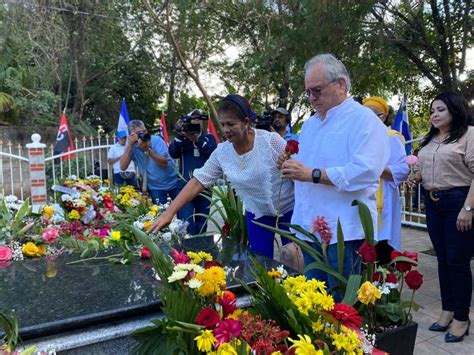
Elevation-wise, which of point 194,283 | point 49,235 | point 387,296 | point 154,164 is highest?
point 154,164

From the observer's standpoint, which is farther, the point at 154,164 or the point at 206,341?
the point at 154,164

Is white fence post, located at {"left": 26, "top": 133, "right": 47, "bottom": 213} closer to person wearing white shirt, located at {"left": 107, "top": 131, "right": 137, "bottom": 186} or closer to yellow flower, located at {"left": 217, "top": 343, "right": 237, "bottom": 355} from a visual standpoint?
person wearing white shirt, located at {"left": 107, "top": 131, "right": 137, "bottom": 186}

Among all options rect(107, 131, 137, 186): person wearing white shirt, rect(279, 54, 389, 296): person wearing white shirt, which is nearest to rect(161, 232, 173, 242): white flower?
rect(279, 54, 389, 296): person wearing white shirt

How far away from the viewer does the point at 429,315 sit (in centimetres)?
297

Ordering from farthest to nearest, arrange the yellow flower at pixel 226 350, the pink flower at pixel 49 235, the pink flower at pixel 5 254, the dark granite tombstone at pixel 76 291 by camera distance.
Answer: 1. the pink flower at pixel 49 235
2. the pink flower at pixel 5 254
3. the dark granite tombstone at pixel 76 291
4. the yellow flower at pixel 226 350

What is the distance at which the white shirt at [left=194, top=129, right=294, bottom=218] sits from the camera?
2291mm

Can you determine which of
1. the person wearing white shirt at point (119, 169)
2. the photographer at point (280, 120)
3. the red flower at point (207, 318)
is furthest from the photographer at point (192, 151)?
the red flower at point (207, 318)

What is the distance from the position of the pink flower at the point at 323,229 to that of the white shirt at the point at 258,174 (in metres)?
0.50

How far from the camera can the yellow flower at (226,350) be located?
1001mm

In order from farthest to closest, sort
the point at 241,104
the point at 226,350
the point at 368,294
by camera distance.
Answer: the point at 241,104 → the point at 368,294 → the point at 226,350

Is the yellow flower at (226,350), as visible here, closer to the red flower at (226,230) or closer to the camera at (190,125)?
the red flower at (226,230)

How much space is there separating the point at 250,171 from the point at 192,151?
1.89 metres

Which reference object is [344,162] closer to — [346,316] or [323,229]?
[323,229]

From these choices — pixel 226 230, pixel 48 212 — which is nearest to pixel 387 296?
pixel 226 230
